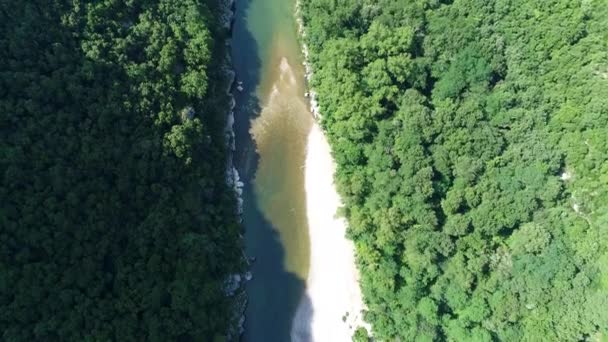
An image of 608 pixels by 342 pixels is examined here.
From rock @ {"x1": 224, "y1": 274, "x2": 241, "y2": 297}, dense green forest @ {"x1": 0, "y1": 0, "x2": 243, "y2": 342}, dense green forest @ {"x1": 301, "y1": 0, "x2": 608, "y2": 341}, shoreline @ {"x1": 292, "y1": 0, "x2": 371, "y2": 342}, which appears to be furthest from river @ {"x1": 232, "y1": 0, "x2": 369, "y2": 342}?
dense green forest @ {"x1": 0, "y1": 0, "x2": 243, "y2": 342}

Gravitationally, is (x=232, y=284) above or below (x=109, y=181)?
below

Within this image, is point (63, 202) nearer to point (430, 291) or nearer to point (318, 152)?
point (318, 152)

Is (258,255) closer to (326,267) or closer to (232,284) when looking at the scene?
(232,284)

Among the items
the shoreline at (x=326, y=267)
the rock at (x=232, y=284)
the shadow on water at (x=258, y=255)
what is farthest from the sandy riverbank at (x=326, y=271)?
the rock at (x=232, y=284)

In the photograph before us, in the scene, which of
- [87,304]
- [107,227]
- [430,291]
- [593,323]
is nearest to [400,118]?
[430,291]

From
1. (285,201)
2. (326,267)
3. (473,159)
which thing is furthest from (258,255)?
(473,159)

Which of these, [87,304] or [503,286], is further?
[503,286]

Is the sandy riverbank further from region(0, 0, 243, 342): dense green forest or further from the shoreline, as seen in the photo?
region(0, 0, 243, 342): dense green forest
